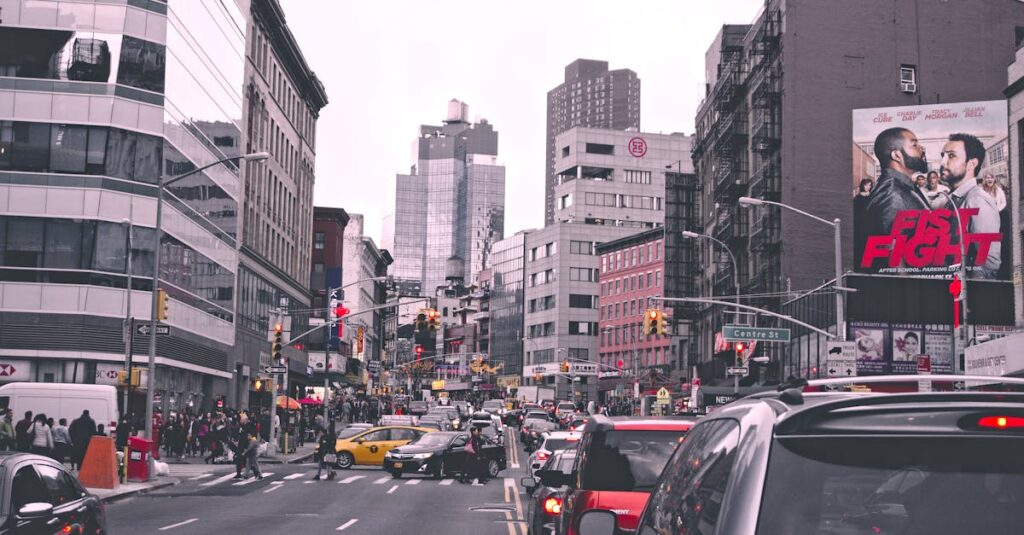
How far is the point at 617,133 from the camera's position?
6309 inches

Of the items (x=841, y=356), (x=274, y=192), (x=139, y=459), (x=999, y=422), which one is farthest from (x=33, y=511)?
(x=274, y=192)

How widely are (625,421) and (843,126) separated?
61.7 metres

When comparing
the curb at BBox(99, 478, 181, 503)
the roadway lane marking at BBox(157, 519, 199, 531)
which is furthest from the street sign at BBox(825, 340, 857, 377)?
the curb at BBox(99, 478, 181, 503)

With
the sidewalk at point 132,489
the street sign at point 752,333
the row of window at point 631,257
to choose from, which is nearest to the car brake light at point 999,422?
the sidewalk at point 132,489

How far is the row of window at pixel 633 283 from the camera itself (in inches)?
5187

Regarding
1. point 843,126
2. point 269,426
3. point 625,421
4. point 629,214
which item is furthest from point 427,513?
point 629,214

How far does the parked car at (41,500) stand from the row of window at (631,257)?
389 ft

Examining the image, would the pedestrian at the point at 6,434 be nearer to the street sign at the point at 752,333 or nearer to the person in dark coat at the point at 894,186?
the street sign at the point at 752,333

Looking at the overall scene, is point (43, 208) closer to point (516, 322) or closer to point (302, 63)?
point (302, 63)

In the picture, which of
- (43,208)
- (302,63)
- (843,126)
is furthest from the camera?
(302,63)

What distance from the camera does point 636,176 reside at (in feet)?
530

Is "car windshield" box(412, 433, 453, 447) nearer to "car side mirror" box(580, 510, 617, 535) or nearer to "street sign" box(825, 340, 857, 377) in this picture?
"street sign" box(825, 340, 857, 377)

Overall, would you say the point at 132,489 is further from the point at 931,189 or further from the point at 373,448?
the point at 931,189

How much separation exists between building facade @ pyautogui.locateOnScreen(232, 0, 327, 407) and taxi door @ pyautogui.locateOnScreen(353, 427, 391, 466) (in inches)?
647
